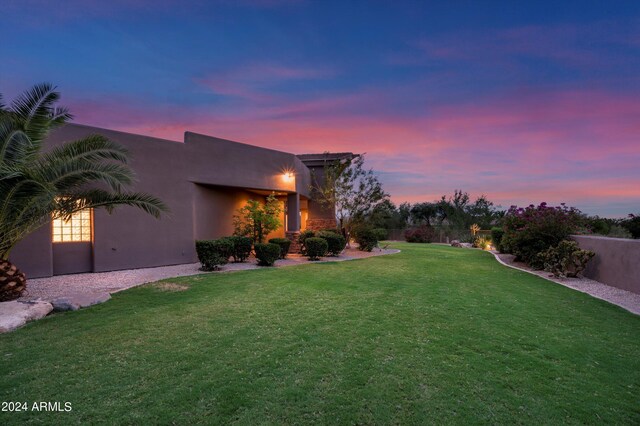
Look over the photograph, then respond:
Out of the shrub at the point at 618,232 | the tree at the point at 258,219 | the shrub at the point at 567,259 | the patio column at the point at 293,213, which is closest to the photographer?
the shrub at the point at 567,259

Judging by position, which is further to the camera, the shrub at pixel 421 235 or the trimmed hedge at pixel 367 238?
the shrub at pixel 421 235

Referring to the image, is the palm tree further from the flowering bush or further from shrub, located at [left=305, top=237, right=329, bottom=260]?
the flowering bush

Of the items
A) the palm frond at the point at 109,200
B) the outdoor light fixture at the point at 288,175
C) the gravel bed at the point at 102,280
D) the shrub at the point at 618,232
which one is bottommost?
the gravel bed at the point at 102,280

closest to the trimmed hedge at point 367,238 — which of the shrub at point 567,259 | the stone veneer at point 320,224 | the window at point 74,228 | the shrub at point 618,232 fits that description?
the stone veneer at point 320,224

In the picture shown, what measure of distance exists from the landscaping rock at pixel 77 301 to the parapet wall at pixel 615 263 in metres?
11.9

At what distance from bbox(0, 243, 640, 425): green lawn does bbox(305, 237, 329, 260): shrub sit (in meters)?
6.32

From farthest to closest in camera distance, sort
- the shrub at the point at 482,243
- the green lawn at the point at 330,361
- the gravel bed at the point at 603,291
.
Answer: the shrub at the point at 482,243 < the gravel bed at the point at 603,291 < the green lawn at the point at 330,361

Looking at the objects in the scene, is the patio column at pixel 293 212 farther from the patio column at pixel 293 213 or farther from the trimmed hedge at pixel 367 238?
the trimmed hedge at pixel 367 238

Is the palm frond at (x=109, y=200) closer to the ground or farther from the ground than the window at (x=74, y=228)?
farther from the ground

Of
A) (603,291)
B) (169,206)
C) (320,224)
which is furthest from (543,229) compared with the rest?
(169,206)

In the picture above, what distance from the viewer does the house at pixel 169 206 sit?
30.3 feet

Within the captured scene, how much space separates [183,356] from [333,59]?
1089 cm

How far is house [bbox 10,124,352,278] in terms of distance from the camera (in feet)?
30.3

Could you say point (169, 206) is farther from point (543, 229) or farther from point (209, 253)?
point (543, 229)
